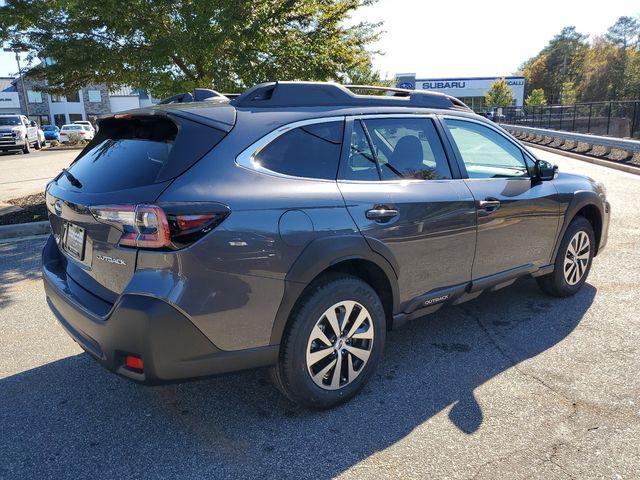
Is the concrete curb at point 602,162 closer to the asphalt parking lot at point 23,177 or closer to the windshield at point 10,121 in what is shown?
the asphalt parking lot at point 23,177

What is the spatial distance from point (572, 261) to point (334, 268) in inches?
111

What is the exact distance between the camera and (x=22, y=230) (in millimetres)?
7805

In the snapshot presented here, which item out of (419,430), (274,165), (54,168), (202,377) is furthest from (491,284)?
(54,168)

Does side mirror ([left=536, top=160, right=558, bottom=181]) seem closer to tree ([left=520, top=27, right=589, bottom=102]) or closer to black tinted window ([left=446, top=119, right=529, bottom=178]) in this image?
black tinted window ([left=446, top=119, right=529, bottom=178])

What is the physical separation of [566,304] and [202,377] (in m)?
3.57

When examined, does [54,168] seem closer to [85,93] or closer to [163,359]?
[163,359]

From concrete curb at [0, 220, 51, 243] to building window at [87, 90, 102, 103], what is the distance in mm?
68206

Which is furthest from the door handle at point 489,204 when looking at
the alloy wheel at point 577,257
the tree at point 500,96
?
the tree at point 500,96

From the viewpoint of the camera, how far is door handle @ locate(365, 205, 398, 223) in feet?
10.0

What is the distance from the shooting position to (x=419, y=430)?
2.87m

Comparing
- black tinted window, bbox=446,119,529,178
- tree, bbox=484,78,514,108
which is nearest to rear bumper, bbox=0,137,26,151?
black tinted window, bbox=446,119,529,178

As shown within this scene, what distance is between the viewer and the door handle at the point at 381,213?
3055mm

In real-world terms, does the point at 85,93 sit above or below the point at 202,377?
above

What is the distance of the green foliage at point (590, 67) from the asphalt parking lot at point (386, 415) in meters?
74.6
